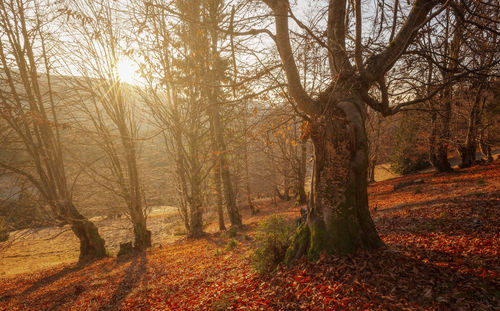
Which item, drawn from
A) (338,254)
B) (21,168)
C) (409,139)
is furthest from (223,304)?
(409,139)

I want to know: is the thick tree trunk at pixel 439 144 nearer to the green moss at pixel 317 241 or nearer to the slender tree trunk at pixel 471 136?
the slender tree trunk at pixel 471 136

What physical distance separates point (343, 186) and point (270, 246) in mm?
1802

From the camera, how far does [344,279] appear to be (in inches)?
127

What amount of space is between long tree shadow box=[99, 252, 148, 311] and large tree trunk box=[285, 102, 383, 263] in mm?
4416

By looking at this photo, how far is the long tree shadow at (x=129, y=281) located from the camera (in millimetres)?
4902

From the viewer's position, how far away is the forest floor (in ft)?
9.24

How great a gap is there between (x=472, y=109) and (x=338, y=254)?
13.0 metres

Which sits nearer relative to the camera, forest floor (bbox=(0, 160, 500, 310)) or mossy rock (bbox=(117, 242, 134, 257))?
forest floor (bbox=(0, 160, 500, 310))

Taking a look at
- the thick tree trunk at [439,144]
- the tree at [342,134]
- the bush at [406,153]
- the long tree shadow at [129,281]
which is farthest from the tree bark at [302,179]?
the bush at [406,153]

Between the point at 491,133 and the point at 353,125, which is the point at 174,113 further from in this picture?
the point at 491,133

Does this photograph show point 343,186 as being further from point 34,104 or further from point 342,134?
point 34,104

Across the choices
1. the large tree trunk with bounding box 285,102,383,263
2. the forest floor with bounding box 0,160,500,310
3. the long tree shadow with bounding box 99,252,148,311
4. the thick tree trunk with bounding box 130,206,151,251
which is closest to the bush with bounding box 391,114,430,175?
the forest floor with bounding box 0,160,500,310

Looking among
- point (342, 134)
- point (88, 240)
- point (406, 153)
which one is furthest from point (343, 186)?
point (406, 153)

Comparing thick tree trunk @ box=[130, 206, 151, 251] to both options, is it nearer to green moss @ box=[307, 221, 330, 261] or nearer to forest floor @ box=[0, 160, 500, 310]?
forest floor @ box=[0, 160, 500, 310]
